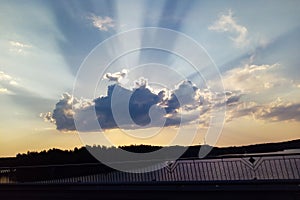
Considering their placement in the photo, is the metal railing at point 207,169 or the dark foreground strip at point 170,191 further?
the metal railing at point 207,169

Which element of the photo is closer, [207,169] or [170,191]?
[170,191]

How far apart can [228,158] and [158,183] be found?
4.52 metres

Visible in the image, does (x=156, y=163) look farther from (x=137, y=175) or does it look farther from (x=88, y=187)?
(x=88, y=187)

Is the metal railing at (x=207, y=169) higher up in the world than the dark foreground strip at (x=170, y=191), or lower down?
higher up

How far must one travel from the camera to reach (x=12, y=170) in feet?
91.7

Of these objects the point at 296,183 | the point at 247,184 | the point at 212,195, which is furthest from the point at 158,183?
the point at 296,183

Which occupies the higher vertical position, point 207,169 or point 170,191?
point 207,169

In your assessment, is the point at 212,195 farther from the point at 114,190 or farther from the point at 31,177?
the point at 31,177

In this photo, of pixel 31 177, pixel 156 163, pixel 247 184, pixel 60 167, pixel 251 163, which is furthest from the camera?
pixel 31 177

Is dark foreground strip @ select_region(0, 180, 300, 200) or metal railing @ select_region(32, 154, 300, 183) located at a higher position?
metal railing @ select_region(32, 154, 300, 183)

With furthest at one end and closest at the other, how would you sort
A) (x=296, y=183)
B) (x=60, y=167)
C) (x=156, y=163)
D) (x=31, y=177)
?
(x=31, y=177) < (x=60, y=167) < (x=156, y=163) < (x=296, y=183)

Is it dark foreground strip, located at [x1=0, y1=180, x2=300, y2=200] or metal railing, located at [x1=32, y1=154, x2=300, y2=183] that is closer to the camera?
dark foreground strip, located at [x1=0, y1=180, x2=300, y2=200]

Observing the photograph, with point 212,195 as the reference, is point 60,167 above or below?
above

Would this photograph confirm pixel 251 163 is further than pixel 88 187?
No
